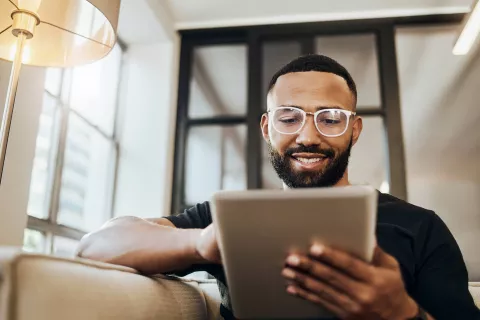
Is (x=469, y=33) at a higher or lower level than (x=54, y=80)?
higher

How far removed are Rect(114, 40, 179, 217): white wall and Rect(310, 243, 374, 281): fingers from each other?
2.68 meters

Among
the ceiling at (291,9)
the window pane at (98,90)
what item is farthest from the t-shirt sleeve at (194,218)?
the ceiling at (291,9)

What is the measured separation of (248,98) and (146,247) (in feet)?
8.64

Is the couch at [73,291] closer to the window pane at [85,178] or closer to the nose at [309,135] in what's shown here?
the nose at [309,135]

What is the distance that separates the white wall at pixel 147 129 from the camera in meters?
3.33

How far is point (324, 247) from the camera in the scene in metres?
0.66

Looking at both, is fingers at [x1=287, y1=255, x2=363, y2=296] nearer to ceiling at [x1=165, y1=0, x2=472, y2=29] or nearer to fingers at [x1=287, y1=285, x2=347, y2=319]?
fingers at [x1=287, y1=285, x2=347, y2=319]

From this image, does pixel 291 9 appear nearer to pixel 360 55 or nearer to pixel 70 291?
pixel 360 55

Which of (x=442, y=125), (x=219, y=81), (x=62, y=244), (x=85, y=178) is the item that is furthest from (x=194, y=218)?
(x=442, y=125)

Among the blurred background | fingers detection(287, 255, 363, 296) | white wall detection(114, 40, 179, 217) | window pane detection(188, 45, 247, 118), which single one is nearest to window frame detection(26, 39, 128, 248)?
the blurred background

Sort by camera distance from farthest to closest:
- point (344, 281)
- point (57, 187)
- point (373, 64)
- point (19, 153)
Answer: point (373, 64), point (57, 187), point (19, 153), point (344, 281)

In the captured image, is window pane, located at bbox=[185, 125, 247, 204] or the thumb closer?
the thumb

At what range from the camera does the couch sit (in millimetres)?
529

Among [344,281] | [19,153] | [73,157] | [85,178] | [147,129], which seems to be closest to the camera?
[344,281]
